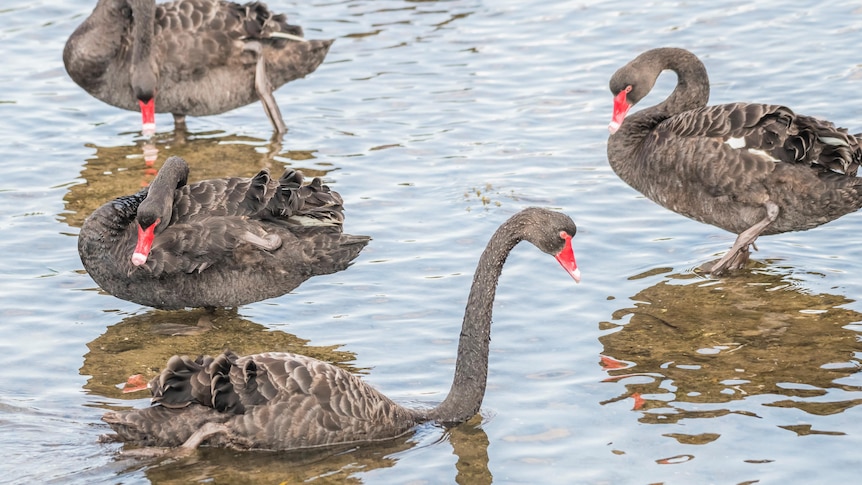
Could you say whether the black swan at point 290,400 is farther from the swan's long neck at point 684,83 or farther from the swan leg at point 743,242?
the swan's long neck at point 684,83

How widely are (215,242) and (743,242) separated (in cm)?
315

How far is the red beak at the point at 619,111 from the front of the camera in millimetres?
8820

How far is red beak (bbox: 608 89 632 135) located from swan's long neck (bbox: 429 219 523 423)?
272 centimetres

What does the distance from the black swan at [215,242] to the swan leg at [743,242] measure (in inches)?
87.3

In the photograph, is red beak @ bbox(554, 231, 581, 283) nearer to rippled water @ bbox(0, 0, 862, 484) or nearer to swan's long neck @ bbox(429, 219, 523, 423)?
swan's long neck @ bbox(429, 219, 523, 423)

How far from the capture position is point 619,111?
893 cm

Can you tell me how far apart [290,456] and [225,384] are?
440 mm

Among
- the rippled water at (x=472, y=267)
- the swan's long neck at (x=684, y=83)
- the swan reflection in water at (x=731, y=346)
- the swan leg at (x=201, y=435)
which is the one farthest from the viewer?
the swan's long neck at (x=684, y=83)

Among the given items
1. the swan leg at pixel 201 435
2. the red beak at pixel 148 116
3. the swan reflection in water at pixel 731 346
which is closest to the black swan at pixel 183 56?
the red beak at pixel 148 116

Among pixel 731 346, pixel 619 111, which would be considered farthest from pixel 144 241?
pixel 619 111

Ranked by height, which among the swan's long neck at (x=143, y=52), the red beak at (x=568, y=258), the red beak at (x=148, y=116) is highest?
the swan's long neck at (x=143, y=52)

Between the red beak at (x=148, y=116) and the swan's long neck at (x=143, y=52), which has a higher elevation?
the swan's long neck at (x=143, y=52)

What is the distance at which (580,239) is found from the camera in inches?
338

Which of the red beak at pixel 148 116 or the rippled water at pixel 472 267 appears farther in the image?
the red beak at pixel 148 116
